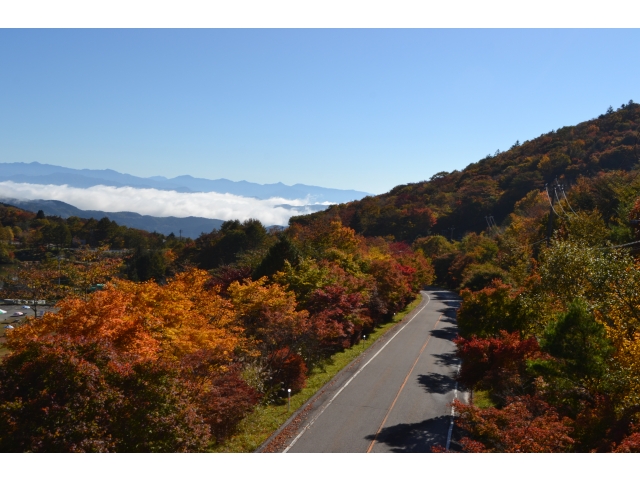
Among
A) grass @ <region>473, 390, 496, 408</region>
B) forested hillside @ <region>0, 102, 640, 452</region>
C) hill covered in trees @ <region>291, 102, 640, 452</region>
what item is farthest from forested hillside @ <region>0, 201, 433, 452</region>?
grass @ <region>473, 390, 496, 408</region>

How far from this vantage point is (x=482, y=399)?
21453 millimetres

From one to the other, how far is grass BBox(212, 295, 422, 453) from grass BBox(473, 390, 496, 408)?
731 centimetres

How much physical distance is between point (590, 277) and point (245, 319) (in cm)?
1600

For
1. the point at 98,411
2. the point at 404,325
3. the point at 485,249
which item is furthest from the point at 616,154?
the point at 98,411

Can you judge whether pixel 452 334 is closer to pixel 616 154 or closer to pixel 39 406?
pixel 39 406

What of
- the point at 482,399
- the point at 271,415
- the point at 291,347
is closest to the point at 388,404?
the point at 482,399

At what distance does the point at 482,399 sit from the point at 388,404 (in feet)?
15.4

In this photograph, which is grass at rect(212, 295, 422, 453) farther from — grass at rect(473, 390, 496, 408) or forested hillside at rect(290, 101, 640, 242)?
forested hillside at rect(290, 101, 640, 242)

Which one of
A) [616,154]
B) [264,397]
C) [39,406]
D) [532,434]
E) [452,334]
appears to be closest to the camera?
[39,406]

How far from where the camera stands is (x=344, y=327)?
29109 millimetres

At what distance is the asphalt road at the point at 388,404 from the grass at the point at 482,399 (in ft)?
2.22

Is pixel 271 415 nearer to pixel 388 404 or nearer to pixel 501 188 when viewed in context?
pixel 388 404

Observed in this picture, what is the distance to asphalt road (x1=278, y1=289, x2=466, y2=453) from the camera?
1666cm

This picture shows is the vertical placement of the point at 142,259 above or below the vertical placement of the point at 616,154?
below
